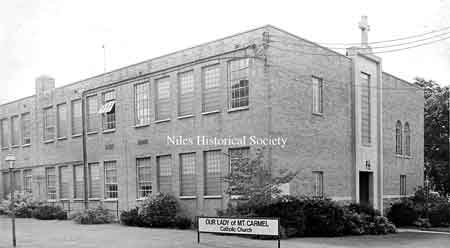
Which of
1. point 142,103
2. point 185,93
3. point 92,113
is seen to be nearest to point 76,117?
point 92,113

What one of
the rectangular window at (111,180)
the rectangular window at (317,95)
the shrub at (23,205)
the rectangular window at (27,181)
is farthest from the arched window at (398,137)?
the rectangular window at (27,181)

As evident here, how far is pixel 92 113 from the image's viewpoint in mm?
34594

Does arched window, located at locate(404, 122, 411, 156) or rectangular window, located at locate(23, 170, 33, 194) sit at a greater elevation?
arched window, located at locate(404, 122, 411, 156)

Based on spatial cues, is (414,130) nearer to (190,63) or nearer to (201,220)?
(190,63)

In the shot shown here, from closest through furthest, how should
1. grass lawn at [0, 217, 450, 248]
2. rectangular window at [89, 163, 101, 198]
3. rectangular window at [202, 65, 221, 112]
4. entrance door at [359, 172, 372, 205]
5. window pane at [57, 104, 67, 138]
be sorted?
grass lawn at [0, 217, 450, 248]
rectangular window at [202, 65, 221, 112]
entrance door at [359, 172, 372, 205]
rectangular window at [89, 163, 101, 198]
window pane at [57, 104, 67, 138]

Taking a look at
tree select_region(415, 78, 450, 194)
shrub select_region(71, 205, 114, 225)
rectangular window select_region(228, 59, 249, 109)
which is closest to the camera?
rectangular window select_region(228, 59, 249, 109)

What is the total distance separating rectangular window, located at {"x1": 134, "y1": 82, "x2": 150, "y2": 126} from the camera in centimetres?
3053

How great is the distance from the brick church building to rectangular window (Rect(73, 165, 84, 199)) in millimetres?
65

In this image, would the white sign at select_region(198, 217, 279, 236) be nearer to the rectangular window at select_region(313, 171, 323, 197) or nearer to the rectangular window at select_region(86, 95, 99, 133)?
the rectangular window at select_region(313, 171, 323, 197)

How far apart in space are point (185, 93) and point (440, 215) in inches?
659

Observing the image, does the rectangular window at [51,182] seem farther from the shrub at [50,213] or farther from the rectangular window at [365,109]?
the rectangular window at [365,109]

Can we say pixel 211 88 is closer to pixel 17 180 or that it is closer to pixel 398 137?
pixel 398 137

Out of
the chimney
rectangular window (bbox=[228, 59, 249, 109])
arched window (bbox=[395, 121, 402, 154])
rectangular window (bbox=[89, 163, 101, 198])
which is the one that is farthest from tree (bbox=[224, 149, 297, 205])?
the chimney

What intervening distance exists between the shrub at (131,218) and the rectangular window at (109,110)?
6232 millimetres
